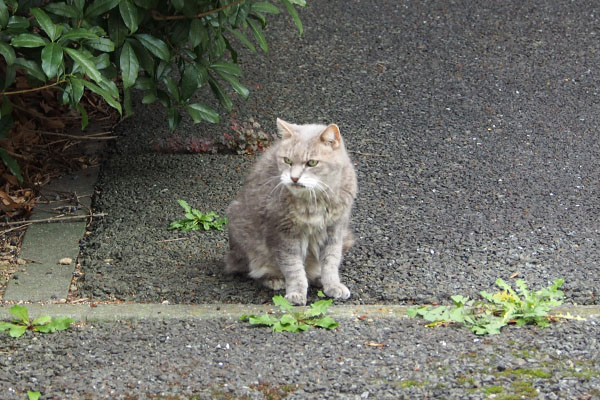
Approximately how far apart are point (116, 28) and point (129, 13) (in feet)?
0.77

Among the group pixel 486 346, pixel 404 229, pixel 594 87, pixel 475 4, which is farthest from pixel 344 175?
pixel 475 4

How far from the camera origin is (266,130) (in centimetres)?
674

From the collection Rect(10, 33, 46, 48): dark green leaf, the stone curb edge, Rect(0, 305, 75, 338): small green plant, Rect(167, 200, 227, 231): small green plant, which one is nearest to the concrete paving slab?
the stone curb edge

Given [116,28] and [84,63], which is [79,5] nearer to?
[116,28]

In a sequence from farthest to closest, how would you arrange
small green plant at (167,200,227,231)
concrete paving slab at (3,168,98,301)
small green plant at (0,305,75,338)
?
small green plant at (167,200,227,231) → concrete paving slab at (3,168,98,301) → small green plant at (0,305,75,338)

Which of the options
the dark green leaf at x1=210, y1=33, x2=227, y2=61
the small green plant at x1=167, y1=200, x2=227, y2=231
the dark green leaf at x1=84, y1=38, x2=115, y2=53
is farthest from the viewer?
the dark green leaf at x1=210, y1=33, x2=227, y2=61

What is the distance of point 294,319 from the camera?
4.12 meters

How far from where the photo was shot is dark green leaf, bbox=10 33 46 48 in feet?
14.3

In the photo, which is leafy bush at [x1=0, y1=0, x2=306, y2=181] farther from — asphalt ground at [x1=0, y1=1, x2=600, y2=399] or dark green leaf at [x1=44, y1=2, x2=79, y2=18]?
asphalt ground at [x1=0, y1=1, x2=600, y2=399]

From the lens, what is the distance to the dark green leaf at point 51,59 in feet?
14.0

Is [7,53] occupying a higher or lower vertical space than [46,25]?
lower

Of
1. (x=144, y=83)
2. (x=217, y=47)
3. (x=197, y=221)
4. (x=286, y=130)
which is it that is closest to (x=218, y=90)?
(x=217, y=47)

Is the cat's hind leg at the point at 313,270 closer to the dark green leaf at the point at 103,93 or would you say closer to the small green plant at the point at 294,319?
the small green plant at the point at 294,319

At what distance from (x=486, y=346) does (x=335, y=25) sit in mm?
5466
